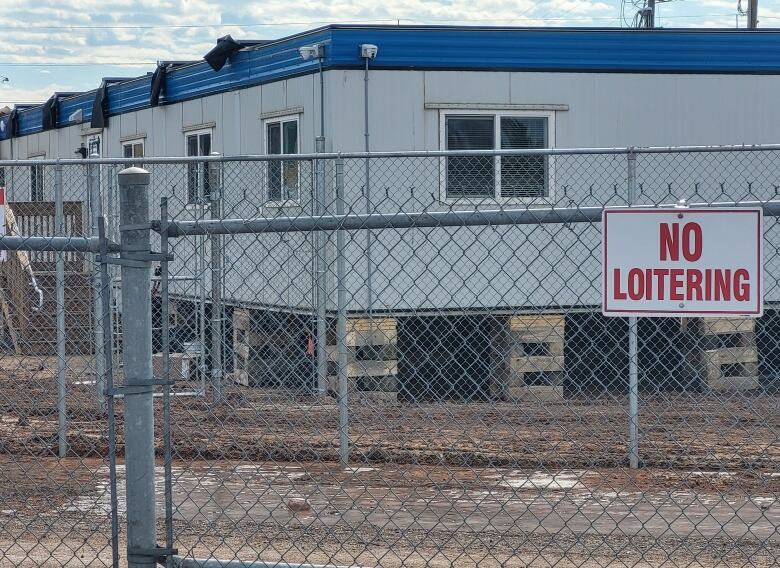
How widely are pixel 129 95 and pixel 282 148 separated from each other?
201 inches

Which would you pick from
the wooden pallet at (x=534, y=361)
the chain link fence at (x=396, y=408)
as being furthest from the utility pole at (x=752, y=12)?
the wooden pallet at (x=534, y=361)

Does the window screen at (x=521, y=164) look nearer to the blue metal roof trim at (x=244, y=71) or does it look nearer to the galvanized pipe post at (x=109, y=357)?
the blue metal roof trim at (x=244, y=71)

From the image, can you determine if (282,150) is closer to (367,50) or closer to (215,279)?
(367,50)

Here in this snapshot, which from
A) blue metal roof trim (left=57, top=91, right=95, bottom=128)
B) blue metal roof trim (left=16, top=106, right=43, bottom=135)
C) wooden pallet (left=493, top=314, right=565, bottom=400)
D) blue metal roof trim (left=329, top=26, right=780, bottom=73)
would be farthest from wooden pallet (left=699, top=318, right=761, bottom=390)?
blue metal roof trim (left=16, top=106, right=43, bottom=135)

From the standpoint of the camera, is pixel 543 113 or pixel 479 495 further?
pixel 543 113

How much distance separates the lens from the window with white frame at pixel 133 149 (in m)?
16.7

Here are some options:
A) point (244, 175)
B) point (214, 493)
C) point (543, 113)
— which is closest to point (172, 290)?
point (244, 175)

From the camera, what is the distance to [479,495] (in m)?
7.62

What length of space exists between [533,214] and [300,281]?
25.8ft

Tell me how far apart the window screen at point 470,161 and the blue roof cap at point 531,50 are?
0.58 metres

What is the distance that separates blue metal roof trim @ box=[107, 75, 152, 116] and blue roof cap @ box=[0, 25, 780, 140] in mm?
3606

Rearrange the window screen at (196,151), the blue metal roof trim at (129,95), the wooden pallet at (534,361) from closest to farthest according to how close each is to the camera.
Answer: the wooden pallet at (534,361), the window screen at (196,151), the blue metal roof trim at (129,95)

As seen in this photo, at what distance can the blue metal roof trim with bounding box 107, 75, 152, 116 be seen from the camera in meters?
16.3

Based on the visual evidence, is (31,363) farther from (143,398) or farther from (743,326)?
(143,398)
